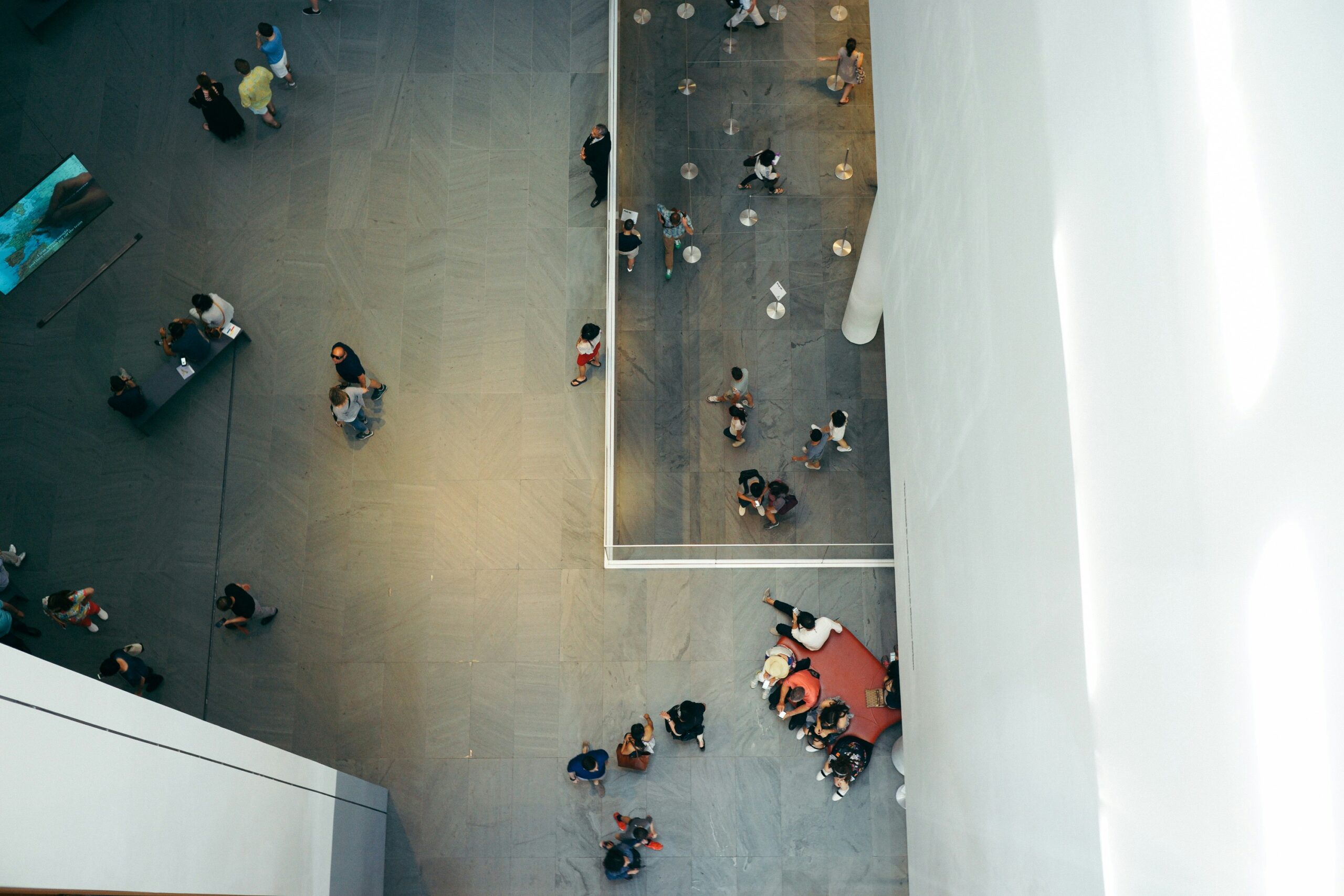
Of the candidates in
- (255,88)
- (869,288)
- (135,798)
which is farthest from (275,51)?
(135,798)

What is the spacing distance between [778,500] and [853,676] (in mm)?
2356

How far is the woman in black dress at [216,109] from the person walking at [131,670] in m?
7.17

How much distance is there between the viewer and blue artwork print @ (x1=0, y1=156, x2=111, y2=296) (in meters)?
11.2

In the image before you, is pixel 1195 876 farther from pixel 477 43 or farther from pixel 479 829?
pixel 477 43

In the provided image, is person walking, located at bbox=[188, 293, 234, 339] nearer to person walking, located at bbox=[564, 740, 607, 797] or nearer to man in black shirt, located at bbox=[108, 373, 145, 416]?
man in black shirt, located at bbox=[108, 373, 145, 416]

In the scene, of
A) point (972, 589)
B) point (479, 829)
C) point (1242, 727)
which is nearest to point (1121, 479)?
point (1242, 727)

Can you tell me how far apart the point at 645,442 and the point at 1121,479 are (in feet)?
24.9

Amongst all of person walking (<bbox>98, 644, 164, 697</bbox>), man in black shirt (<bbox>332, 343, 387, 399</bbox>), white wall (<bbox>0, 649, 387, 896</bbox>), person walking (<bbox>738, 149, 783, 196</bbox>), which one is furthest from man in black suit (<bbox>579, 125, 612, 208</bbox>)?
person walking (<bbox>98, 644, 164, 697</bbox>)

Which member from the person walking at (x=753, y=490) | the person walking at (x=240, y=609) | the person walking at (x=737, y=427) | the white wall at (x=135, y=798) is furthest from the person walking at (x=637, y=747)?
the person walking at (x=240, y=609)

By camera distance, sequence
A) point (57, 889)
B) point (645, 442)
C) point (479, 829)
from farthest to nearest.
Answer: point (645, 442)
point (479, 829)
point (57, 889)

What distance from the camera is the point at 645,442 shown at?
37.3 ft

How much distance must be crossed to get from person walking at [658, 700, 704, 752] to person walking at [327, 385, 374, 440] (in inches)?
213

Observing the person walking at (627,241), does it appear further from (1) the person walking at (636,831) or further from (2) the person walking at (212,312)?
(1) the person walking at (636,831)

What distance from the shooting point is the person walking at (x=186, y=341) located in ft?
35.6
